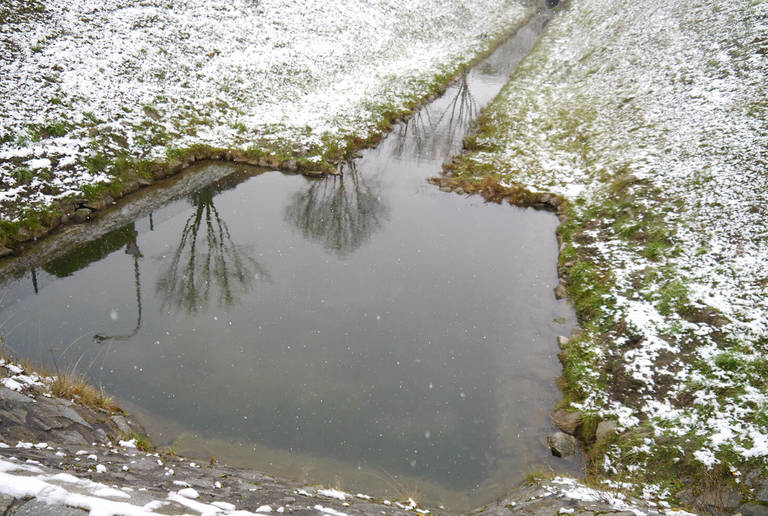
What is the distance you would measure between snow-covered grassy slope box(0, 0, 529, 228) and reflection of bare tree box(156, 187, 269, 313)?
4.00 metres

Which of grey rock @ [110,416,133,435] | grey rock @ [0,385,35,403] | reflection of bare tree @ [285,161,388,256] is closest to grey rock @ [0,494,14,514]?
grey rock @ [0,385,35,403]

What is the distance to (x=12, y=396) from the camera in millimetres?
6094

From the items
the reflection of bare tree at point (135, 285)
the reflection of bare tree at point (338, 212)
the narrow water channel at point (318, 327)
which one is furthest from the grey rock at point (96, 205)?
the reflection of bare tree at point (338, 212)

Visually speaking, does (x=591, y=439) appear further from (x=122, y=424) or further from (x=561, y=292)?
(x=122, y=424)

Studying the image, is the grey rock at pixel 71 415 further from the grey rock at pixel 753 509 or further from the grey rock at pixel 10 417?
the grey rock at pixel 753 509

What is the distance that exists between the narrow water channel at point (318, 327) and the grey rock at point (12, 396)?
2158 mm

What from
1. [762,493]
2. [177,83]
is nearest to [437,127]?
[177,83]

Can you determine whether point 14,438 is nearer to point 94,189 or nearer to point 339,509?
point 339,509

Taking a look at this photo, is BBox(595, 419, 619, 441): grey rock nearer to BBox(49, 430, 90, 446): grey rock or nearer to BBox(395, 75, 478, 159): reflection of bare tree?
BBox(49, 430, 90, 446): grey rock

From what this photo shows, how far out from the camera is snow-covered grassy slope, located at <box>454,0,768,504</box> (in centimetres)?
755

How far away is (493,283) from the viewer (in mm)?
12273

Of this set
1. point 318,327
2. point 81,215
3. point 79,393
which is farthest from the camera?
point 81,215

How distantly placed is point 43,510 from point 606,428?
317 inches

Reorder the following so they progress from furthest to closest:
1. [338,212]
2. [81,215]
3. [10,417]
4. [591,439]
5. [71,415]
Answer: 1. [338,212]
2. [81,215]
3. [591,439]
4. [71,415]
5. [10,417]
